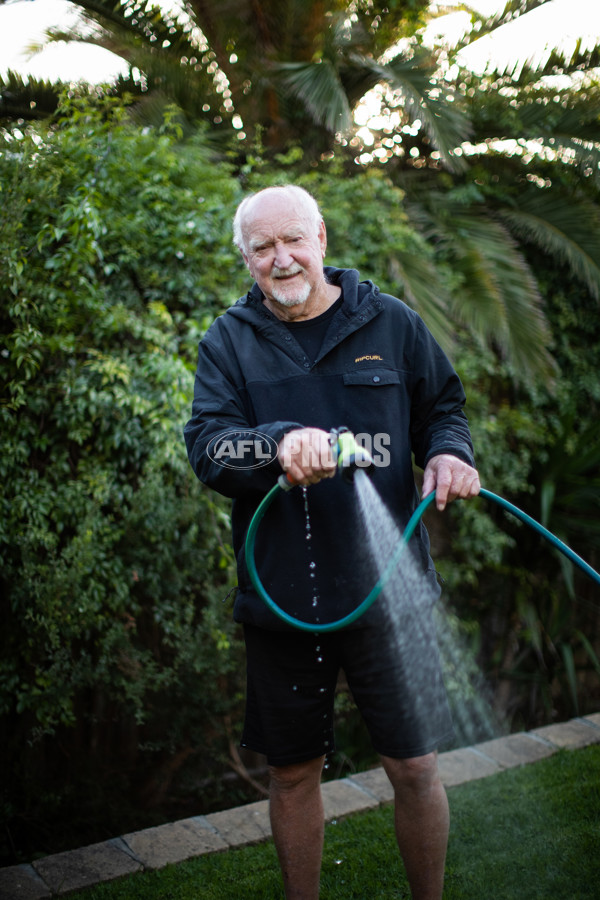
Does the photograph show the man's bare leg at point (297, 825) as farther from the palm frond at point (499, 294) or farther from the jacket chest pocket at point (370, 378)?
the palm frond at point (499, 294)

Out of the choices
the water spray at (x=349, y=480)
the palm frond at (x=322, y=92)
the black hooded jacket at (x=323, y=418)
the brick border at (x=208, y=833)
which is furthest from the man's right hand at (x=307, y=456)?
the palm frond at (x=322, y=92)

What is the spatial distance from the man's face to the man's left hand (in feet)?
1.94

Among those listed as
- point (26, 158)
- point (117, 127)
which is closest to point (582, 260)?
point (117, 127)

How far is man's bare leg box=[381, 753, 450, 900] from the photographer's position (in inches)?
75.4

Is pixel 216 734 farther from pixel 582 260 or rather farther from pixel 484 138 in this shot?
pixel 484 138

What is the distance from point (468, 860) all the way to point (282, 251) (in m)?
2.16

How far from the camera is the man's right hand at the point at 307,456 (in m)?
1.64

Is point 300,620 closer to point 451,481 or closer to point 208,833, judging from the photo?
point 451,481

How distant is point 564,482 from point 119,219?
11.2 ft

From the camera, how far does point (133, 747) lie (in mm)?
3734

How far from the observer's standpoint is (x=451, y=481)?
1867 mm

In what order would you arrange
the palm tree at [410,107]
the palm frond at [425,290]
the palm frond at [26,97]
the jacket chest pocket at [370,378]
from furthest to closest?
the palm frond at [26,97] < the palm tree at [410,107] < the palm frond at [425,290] < the jacket chest pocket at [370,378]

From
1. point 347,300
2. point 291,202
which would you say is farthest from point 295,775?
point 291,202

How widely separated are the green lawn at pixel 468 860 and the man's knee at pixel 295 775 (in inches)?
25.6
